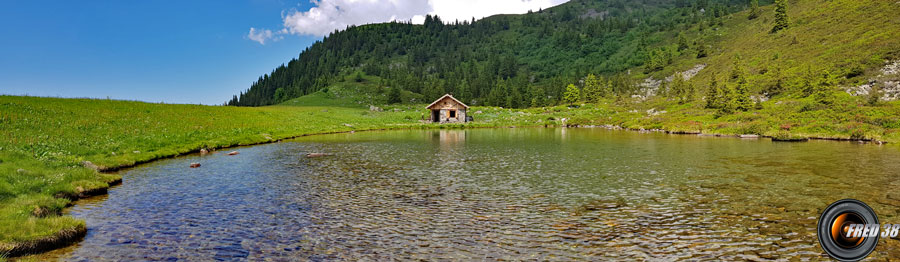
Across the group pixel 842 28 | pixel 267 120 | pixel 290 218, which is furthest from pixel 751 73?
pixel 290 218

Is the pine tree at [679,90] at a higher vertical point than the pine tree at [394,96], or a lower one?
lower

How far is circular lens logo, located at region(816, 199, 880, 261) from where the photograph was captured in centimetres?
809

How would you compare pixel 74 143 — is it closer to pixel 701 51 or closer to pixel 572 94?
pixel 572 94

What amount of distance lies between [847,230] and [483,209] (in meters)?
9.27

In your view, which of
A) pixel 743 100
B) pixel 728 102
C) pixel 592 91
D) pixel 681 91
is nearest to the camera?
pixel 728 102

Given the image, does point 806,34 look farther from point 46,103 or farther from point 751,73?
point 46,103

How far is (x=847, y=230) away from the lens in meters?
8.39

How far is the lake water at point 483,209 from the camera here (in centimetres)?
1055

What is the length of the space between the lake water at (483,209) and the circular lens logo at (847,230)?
3.28 ft

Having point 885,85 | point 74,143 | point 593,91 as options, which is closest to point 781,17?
point 593,91

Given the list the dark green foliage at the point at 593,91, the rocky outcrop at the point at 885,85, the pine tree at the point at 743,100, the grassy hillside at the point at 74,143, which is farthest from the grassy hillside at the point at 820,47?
the grassy hillside at the point at 74,143

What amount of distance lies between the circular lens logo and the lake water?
3.28 feet

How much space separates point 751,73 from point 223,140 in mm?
109422

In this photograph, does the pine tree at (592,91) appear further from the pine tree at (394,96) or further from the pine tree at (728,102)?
the pine tree at (728,102)
